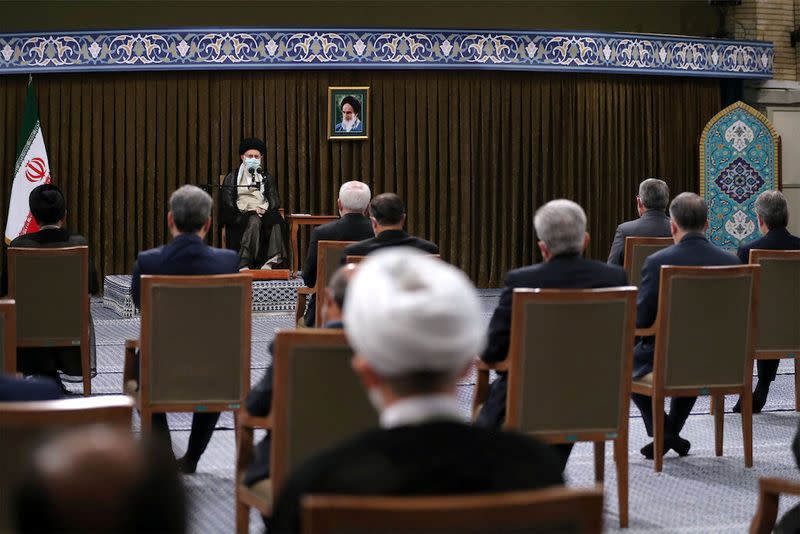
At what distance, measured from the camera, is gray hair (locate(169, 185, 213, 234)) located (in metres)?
4.79

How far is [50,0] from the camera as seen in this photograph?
13109 millimetres

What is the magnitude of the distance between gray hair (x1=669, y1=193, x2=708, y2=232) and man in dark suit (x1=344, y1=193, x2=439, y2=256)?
4.07ft

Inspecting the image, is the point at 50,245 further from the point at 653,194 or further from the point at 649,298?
the point at 653,194

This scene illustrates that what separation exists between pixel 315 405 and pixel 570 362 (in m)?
1.09

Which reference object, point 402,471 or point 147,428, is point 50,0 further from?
point 402,471

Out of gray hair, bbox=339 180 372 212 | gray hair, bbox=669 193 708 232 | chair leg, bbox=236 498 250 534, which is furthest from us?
gray hair, bbox=339 180 372 212

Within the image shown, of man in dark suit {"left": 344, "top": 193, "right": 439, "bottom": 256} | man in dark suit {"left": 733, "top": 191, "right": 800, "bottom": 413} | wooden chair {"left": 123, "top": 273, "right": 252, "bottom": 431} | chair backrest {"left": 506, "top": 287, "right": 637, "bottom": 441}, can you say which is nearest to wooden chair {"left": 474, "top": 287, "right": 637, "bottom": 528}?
chair backrest {"left": 506, "top": 287, "right": 637, "bottom": 441}

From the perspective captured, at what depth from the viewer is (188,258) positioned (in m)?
4.80

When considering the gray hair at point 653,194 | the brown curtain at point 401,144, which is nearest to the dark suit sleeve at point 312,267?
the gray hair at point 653,194

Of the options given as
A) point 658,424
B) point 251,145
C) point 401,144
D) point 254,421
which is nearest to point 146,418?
point 254,421

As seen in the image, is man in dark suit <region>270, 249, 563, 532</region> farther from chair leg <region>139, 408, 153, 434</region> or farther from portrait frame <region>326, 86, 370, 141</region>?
portrait frame <region>326, 86, 370, 141</region>

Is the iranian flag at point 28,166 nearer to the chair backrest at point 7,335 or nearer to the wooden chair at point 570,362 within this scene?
the chair backrest at point 7,335

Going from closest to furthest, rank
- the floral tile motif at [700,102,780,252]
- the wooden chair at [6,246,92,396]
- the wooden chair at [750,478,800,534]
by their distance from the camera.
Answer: the wooden chair at [750,478,800,534]
the wooden chair at [6,246,92,396]
the floral tile motif at [700,102,780,252]

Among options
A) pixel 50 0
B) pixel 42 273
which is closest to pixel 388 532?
pixel 42 273
